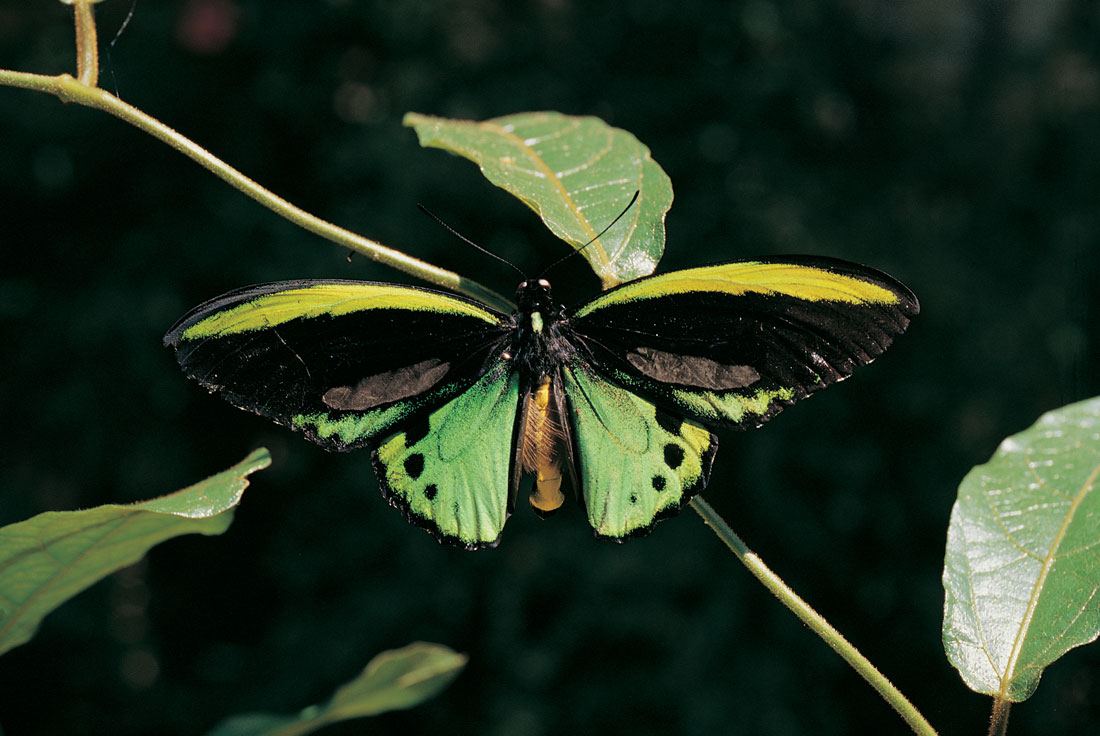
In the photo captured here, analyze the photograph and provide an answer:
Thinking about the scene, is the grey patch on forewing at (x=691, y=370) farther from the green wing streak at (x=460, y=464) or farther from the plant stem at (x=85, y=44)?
the plant stem at (x=85, y=44)

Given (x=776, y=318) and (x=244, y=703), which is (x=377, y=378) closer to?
(x=776, y=318)

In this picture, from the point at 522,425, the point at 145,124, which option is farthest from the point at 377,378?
the point at 145,124

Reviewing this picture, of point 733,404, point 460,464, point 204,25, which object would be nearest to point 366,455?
point 204,25

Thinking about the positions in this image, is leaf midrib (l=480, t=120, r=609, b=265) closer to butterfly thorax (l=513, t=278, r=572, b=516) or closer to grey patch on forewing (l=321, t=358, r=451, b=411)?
butterfly thorax (l=513, t=278, r=572, b=516)

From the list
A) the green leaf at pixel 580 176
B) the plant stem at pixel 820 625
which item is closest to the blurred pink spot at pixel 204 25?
the green leaf at pixel 580 176

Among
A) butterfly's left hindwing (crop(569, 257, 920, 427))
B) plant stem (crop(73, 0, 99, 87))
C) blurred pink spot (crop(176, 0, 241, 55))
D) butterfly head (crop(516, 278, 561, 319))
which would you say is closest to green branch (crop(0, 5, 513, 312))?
plant stem (crop(73, 0, 99, 87))

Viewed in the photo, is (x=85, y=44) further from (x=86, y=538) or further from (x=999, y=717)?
(x=999, y=717)
